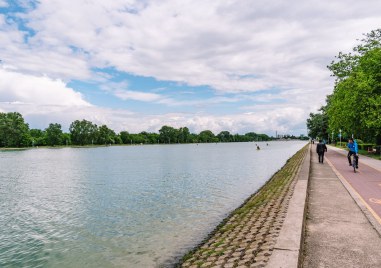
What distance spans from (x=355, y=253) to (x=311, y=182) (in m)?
10.4

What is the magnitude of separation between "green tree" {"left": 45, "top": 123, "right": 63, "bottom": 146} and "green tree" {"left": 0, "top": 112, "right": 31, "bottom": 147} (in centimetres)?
1766

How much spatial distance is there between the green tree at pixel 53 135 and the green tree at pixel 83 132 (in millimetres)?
12388

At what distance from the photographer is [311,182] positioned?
1594cm

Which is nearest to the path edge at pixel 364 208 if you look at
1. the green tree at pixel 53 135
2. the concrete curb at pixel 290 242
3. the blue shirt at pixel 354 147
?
the concrete curb at pixel 290 242

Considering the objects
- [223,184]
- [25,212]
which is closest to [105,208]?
[25,212]

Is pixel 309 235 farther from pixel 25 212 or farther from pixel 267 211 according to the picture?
pixel 25 212

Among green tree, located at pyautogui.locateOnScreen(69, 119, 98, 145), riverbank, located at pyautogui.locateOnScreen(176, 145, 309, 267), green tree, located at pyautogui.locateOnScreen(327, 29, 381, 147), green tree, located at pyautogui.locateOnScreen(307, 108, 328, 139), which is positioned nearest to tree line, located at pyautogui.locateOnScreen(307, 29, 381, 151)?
green tree, located at pyautogui.locateOnScreen(327, 29, 381, 147)

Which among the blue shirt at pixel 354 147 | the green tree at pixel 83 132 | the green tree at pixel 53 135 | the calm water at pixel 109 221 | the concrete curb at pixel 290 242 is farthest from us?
the green tree at pixel 83 132

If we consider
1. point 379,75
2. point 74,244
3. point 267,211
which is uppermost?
point 379,75

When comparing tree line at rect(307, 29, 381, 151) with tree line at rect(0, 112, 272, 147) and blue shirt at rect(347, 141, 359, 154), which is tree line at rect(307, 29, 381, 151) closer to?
blue shirt at rect(347, 141, 359, 154)

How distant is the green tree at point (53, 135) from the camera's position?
6137 inches

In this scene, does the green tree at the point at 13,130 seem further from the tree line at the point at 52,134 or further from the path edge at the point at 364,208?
the path edge at the point at 364,208

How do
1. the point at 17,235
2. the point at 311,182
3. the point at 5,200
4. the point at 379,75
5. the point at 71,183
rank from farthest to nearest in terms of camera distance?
the point at 379,75, the point at 71,183, the point at 5,200, the point at 311,182, the point at 17,235

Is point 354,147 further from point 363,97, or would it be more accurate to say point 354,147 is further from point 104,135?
point 104,135
